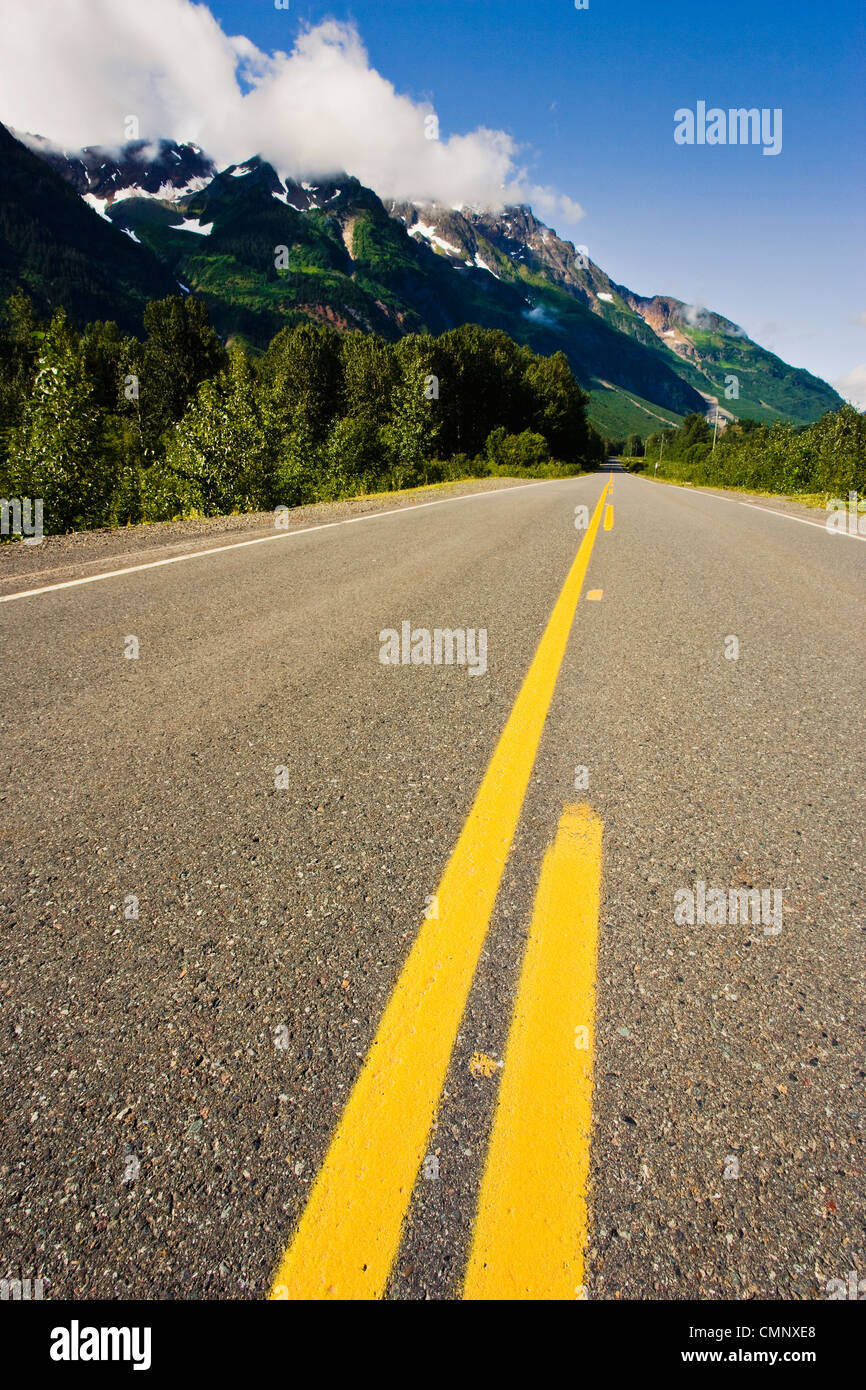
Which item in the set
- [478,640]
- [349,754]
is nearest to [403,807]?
[349,754]

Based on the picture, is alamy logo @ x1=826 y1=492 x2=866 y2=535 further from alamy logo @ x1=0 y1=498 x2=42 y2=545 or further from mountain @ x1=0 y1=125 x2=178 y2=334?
mountain @ x1=0 y1=125 x2=178 y2=334

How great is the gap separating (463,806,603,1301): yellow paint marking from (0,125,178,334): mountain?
152m

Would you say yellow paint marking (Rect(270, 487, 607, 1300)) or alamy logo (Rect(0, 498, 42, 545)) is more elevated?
alamy logo (Rect(0, 498, 42, 545))

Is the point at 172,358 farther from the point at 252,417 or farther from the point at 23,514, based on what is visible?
the point at 23,514

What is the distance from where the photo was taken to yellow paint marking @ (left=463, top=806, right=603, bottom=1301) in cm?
106

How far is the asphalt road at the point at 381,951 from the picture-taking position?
3.72ft

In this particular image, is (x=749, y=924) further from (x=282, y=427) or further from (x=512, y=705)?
(x=282, y=427)

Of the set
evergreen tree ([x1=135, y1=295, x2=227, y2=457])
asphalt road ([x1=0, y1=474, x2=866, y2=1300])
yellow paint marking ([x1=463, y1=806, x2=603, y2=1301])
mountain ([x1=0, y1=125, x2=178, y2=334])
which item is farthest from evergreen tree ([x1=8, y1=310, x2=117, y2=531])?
mountain ([x1=0, y1=125, x2=178, y2=334])

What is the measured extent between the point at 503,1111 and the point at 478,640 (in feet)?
11.0

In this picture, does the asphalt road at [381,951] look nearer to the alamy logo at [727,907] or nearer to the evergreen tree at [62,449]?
the alamy logo at [727,907]
